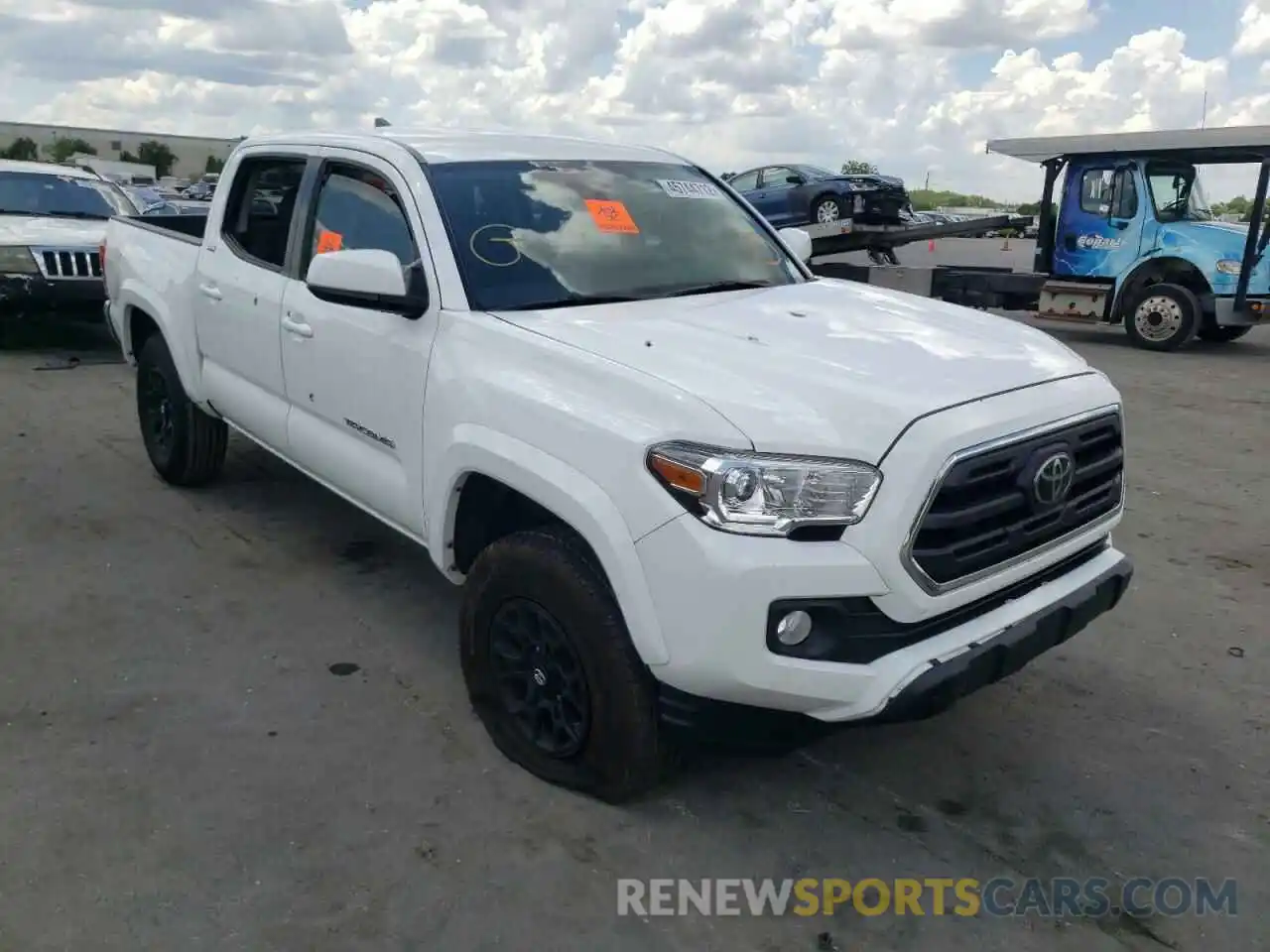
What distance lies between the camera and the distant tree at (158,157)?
3960 inches

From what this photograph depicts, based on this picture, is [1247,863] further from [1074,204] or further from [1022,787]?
[1074,204]

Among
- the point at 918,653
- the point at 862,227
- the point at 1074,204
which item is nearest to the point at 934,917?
the point at 918,653

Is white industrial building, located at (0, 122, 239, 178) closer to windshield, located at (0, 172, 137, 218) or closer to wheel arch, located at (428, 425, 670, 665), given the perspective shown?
windshield, located at (0, 172, 137, 218)

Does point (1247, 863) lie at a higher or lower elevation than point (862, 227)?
lower

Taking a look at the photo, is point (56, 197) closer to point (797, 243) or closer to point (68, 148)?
point (797, 243)

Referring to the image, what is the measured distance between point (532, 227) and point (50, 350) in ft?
28.1

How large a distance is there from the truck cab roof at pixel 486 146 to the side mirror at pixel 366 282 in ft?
1.96

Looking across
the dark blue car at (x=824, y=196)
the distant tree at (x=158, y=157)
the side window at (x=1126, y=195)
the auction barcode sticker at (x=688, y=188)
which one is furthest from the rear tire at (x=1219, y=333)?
the distant tree at (x=158, y=157)

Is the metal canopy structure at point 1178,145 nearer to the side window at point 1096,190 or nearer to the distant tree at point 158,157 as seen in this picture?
the side window at point 1096,190

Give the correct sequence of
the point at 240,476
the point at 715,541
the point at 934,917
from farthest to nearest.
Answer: the point at 240,476, the point at 934,917, the point at 715,541

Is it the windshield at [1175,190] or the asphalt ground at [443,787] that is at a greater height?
the windshield at [1175,190]

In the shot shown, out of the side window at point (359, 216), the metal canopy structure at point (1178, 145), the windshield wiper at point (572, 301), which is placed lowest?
the windshield wiper at point (572, 301)

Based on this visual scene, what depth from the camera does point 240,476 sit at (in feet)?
20.3

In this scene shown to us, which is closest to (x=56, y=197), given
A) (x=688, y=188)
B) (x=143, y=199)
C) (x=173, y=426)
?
(x=173, y=426)
